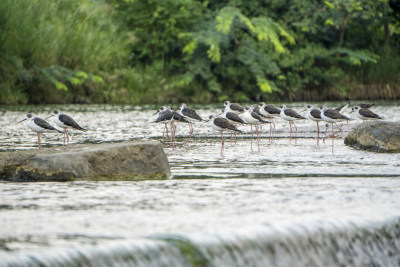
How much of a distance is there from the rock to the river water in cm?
201

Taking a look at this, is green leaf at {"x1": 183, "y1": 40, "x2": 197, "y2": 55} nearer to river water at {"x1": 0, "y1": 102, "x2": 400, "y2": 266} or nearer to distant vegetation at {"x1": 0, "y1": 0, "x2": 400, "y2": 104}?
distant vegetation at {"x1": 0, "y1": 0, "x2": 400, "y2": 104}

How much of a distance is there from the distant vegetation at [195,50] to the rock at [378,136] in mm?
18727

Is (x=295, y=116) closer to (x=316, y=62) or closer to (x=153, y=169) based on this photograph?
(x=153, y=169)

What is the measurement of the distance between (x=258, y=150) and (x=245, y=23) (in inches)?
989

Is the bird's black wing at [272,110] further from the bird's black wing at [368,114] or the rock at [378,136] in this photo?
the rock at [378,136]

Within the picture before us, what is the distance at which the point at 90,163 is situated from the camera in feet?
29.9

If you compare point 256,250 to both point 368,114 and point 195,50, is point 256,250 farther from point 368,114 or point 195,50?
point 195,50

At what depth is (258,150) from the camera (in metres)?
13.4

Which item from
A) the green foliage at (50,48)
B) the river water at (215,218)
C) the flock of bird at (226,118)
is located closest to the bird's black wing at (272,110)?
the flock of bird at (226,118)

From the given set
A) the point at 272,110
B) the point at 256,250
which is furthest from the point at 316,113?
the point at 256,250

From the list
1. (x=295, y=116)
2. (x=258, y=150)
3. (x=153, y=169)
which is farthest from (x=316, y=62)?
(x=153, y=169)

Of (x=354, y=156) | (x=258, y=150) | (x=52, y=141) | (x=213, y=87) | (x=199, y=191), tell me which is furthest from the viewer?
(x=213, y=87)

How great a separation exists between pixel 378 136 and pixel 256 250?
25.9ft

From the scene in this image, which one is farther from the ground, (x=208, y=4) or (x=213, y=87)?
(x=208, y=4)
